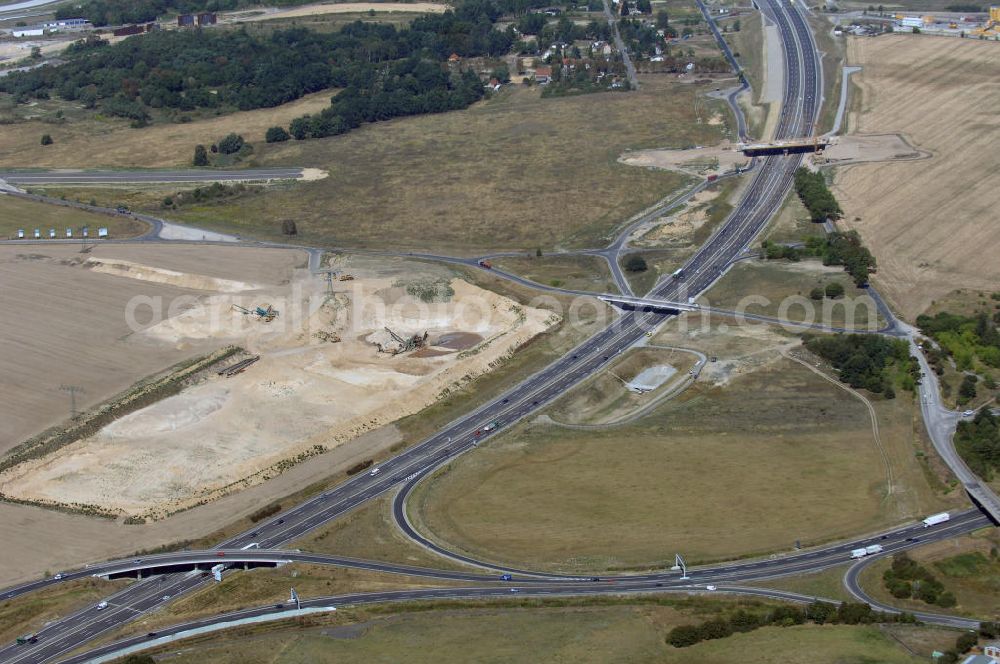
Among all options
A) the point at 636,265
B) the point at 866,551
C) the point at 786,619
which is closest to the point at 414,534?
the point at 786,619

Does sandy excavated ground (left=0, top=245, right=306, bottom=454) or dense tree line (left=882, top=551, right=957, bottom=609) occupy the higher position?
sandy excavated ground (left=0, top=245, right=306, bottom=454)

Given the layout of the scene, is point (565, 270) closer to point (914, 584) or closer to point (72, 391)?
point (72, 391)

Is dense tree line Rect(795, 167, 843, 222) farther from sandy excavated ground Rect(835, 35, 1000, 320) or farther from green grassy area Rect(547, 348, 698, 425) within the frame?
green grassy area Rect(547, 348, 698, 425)

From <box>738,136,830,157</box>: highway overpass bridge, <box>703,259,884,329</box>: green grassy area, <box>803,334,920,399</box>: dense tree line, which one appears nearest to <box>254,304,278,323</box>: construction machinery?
<box>703,259,884,329</box>: green grassy area

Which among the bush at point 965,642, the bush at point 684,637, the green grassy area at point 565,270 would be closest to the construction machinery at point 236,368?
the green grassy area at point 565,270

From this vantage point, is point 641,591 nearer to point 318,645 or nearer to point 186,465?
point 318,645

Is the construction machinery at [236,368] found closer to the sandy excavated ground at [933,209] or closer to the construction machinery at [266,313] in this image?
the construction machinery at [266,313]

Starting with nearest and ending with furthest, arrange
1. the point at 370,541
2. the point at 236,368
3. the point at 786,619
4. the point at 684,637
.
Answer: the point at 684,637 < the point at 786,619 < the point at 370,541 < the point at 236,368
